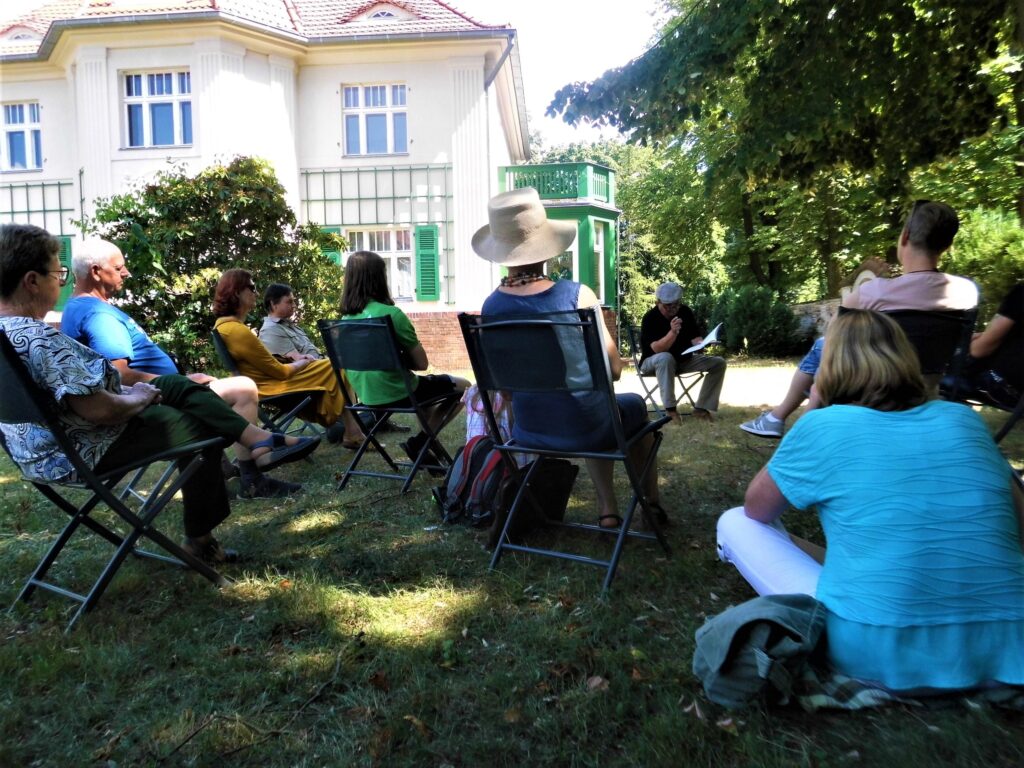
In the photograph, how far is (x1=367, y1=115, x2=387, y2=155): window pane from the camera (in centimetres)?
1692

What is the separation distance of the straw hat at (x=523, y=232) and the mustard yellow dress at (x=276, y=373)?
7.56ft

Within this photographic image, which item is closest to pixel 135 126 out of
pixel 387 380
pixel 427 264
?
Answer: pixel 427 264

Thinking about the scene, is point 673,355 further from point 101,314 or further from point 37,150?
point 37,150

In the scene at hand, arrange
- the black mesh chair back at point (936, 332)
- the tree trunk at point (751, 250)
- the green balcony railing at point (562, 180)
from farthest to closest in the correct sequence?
the tree trunk at point (751, 250) → the green balcony railing at point (562, 180) → the black mesh chair back at point (936, 332)

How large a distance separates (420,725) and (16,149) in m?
19.8

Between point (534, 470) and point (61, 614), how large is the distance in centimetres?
195

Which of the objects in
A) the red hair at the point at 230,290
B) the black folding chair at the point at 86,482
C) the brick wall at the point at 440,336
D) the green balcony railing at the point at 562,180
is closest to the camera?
the black folding chair at the point at 86,482

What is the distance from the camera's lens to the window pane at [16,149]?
17.6m

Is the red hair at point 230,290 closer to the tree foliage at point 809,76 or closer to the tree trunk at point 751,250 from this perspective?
the tree foliage at point 809,76

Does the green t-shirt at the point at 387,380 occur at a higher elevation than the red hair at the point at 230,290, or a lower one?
lower

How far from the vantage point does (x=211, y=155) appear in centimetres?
1593

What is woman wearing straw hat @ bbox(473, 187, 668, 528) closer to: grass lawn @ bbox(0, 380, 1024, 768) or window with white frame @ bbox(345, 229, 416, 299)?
grass lawn @ bbox(0, 380, 1024, 768)

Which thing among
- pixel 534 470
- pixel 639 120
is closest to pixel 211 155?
pixel 639 120

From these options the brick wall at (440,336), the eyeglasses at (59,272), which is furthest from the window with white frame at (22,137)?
the eyeglasses at (59,272)
